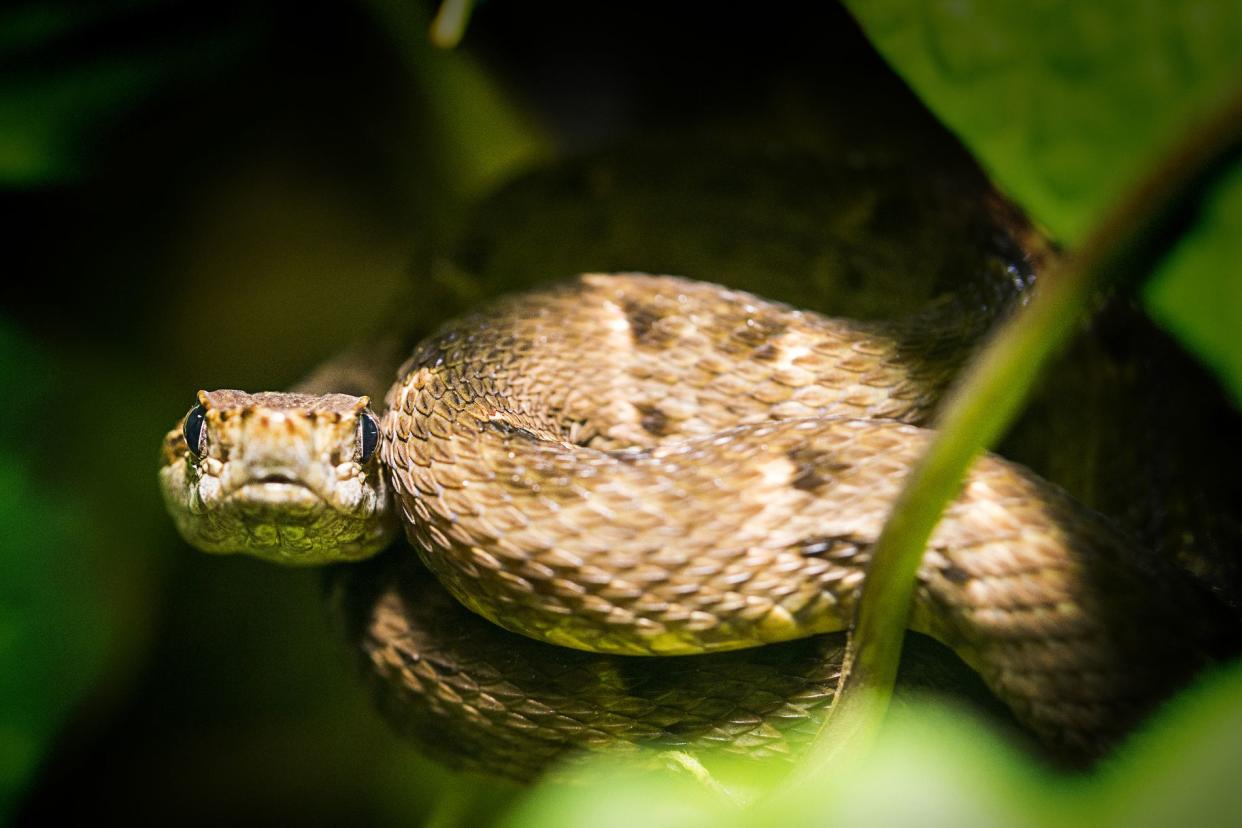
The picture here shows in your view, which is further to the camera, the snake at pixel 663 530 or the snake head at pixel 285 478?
the snake head at pixel 285 478

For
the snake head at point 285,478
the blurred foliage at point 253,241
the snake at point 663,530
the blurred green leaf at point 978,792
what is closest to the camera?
the blurred green leaf at point 978,792

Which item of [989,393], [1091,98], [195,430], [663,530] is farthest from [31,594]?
[1091,98]

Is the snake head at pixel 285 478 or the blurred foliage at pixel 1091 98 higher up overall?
the blurred foliage at pixel 1091 98

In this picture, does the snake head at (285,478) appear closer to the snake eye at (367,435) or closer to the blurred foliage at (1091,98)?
the snake eye at (367,435)

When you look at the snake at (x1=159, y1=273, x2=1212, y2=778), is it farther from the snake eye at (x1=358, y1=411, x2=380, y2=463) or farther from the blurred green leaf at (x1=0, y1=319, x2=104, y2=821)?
the blurred green leaf at (x1=0, y1=319, x2=104, y2=821)

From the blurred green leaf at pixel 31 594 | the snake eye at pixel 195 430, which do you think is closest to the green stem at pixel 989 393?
the snake eye at pixel 195 430

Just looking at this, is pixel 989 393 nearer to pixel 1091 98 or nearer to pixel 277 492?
pixel 1091 98
